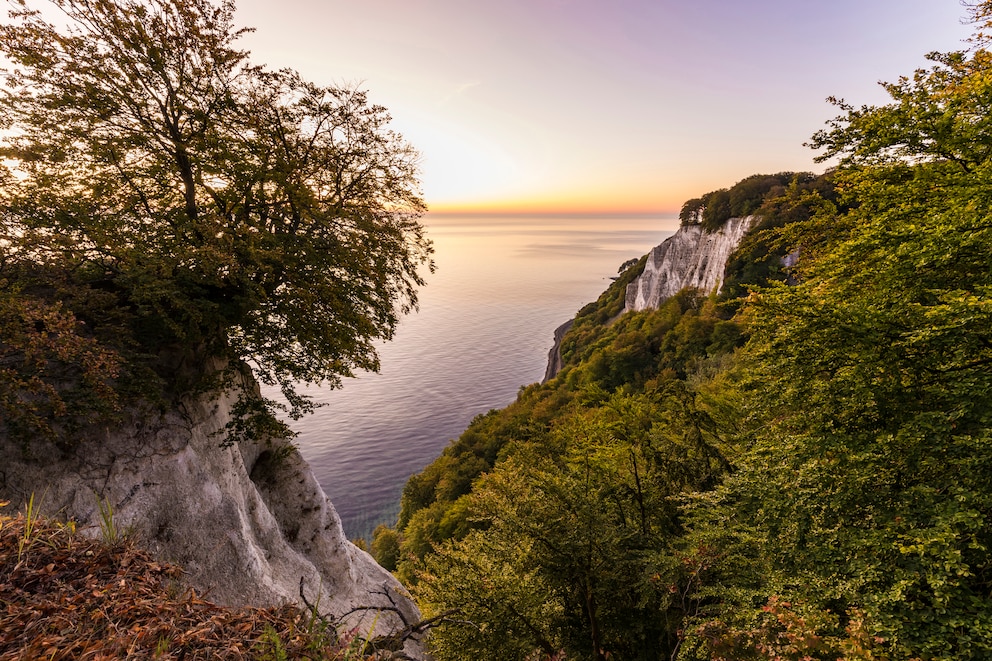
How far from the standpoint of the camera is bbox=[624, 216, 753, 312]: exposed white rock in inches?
2547

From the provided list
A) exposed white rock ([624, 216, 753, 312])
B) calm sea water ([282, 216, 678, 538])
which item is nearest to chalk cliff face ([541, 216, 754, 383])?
exposed white rock ([624, 216, 753, 312])

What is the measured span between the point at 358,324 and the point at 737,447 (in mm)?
12558

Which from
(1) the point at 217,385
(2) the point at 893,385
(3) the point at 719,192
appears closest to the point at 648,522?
(2) the point at 893,385

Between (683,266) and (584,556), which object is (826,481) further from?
(683,266)

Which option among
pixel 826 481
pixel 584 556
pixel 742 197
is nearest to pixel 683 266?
pixel 742 197

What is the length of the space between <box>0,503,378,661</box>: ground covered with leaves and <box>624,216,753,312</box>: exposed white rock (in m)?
67.1

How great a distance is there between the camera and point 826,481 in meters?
8.38

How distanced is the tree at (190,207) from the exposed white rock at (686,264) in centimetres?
6099

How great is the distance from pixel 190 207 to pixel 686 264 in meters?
80.1

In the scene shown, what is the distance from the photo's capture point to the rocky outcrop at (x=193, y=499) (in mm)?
8281

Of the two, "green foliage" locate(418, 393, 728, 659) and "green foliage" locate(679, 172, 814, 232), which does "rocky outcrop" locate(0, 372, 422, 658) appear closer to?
"green foliage" locate(418, 393, 728, 659)

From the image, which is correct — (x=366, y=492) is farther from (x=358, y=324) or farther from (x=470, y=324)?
(x=470, y=324)

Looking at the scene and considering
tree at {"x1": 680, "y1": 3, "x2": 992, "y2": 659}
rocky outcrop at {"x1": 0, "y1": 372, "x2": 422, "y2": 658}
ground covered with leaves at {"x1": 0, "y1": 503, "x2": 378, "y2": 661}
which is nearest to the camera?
ground covered with leaves at {"x1": 0, "y1": 503, "x2": 378, "y2": 661}

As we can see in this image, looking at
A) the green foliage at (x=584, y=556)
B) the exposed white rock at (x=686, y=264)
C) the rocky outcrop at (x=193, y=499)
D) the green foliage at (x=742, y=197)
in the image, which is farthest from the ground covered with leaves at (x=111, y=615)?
the green foliage at (x=742, y=197)
